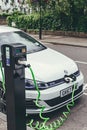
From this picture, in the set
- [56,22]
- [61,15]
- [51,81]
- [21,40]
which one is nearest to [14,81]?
[51,81]

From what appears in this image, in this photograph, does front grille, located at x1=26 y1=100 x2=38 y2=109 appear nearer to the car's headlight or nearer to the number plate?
the car's headlight

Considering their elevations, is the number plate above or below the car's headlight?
below

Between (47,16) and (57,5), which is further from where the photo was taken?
(47,16)

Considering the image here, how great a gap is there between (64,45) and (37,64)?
10.2 m

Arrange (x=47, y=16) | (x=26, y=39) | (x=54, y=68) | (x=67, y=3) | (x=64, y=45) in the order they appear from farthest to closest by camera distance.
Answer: (x=47, y=16) < (x=67, y=3) < (x=64, y=45) < (x=26, y=39) < (x=54, y=68)

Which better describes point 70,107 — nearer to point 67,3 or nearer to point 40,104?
point 40,104

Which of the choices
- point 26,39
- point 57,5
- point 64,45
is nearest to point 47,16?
point 57,5

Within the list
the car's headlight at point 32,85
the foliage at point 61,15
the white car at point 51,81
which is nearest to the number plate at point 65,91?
the white car at point 51,81

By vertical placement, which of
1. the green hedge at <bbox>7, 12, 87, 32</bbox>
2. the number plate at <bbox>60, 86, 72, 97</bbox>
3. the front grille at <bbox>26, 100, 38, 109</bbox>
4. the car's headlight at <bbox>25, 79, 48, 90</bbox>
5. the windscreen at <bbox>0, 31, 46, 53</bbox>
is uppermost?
the windscreen at <bbox>0, 31, 46, 53</bbox>

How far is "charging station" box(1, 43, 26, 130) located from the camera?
331cm

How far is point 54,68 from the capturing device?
5.63 m

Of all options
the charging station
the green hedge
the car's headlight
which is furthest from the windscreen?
the green hedge

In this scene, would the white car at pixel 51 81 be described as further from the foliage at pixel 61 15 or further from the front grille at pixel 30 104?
the foliage at pixel 61 15

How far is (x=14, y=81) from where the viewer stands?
334 centimetres
